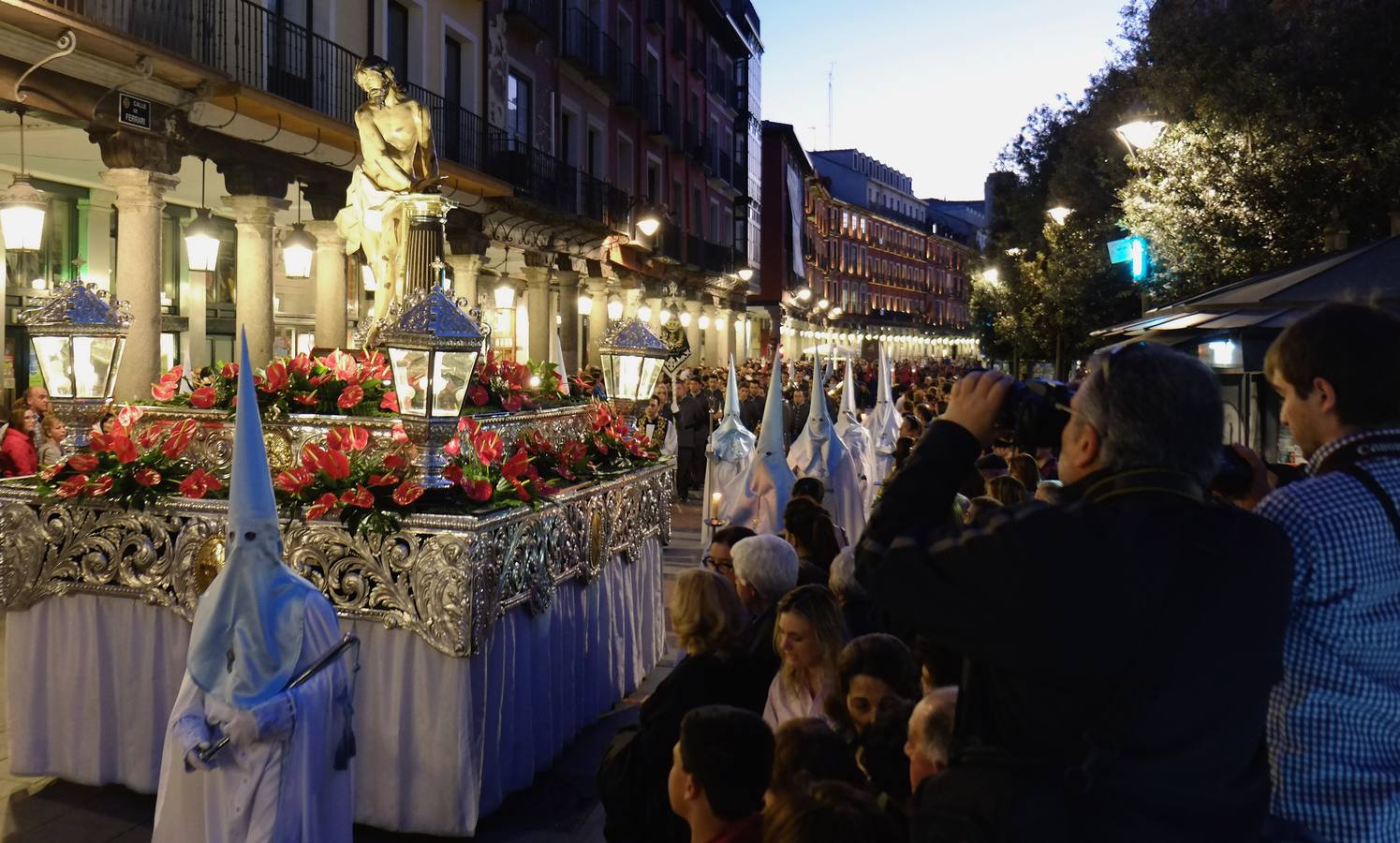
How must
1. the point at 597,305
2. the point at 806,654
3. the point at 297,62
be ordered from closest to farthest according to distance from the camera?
the point at 806,654 → the point at 297,62 → the point at 597,305

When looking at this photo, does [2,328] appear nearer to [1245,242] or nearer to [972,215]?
[1245,242]

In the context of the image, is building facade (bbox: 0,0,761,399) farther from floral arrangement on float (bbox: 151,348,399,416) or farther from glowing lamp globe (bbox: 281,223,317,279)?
floral arrangement on float (bbox: 151,348,399,416)

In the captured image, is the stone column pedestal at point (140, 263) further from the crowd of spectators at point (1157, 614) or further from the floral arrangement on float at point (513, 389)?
the crowd of spectators at point (1157, 614)

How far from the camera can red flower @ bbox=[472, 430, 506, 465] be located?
576 cm

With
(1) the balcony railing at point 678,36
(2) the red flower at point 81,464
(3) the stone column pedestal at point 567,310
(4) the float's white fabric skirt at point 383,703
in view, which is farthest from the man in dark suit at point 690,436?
(1) the balcony railing at point 678,36

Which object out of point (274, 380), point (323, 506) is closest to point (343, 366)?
point (274, 380)

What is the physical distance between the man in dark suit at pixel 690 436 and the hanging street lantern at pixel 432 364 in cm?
1112

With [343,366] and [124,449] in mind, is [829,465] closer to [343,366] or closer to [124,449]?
[343,366]

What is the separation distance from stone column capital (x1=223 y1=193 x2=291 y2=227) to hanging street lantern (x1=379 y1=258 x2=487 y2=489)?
814 centimetres

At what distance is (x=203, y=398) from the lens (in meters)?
6.00

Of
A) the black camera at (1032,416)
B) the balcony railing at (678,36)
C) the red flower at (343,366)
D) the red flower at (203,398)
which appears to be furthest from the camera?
the balcony railing at (678,36)

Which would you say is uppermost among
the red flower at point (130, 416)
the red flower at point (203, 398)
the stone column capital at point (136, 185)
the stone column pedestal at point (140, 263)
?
the stone column capital at point (136, 185)

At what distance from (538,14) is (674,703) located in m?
19.5

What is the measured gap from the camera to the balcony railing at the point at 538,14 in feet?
63.3
